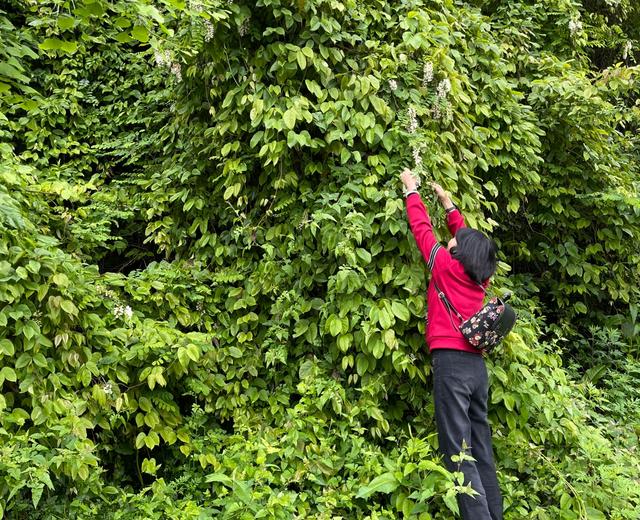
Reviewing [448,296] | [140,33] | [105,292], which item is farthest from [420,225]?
[105,292]

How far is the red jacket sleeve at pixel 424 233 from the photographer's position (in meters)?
2.99

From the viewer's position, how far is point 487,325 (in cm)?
277

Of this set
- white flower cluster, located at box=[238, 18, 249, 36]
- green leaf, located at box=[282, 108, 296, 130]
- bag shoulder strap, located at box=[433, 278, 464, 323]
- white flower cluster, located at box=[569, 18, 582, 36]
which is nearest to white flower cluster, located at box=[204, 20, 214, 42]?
white flower cluster, located at box=[238, 18, 249, 36]

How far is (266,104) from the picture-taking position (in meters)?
3.73

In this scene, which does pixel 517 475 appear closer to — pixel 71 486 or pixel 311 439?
pixel 311 439

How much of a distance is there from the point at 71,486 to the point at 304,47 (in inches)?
117

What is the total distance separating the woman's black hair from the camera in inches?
112

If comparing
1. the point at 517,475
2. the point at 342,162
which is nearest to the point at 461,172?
the point at 342,162

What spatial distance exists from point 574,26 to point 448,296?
4052 mm

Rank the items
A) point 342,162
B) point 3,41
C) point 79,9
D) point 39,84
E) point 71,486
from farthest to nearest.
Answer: point 39,84
point 342,162
point 71,486
point 3,41
point 79,9

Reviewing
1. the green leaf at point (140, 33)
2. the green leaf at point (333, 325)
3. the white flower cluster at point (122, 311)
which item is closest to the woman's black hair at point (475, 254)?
the green leaf at point (333, 325)

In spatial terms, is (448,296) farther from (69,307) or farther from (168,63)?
(168,63)

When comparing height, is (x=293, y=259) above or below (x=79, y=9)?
below

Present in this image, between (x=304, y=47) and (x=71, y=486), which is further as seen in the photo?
(x=304, y=47)
